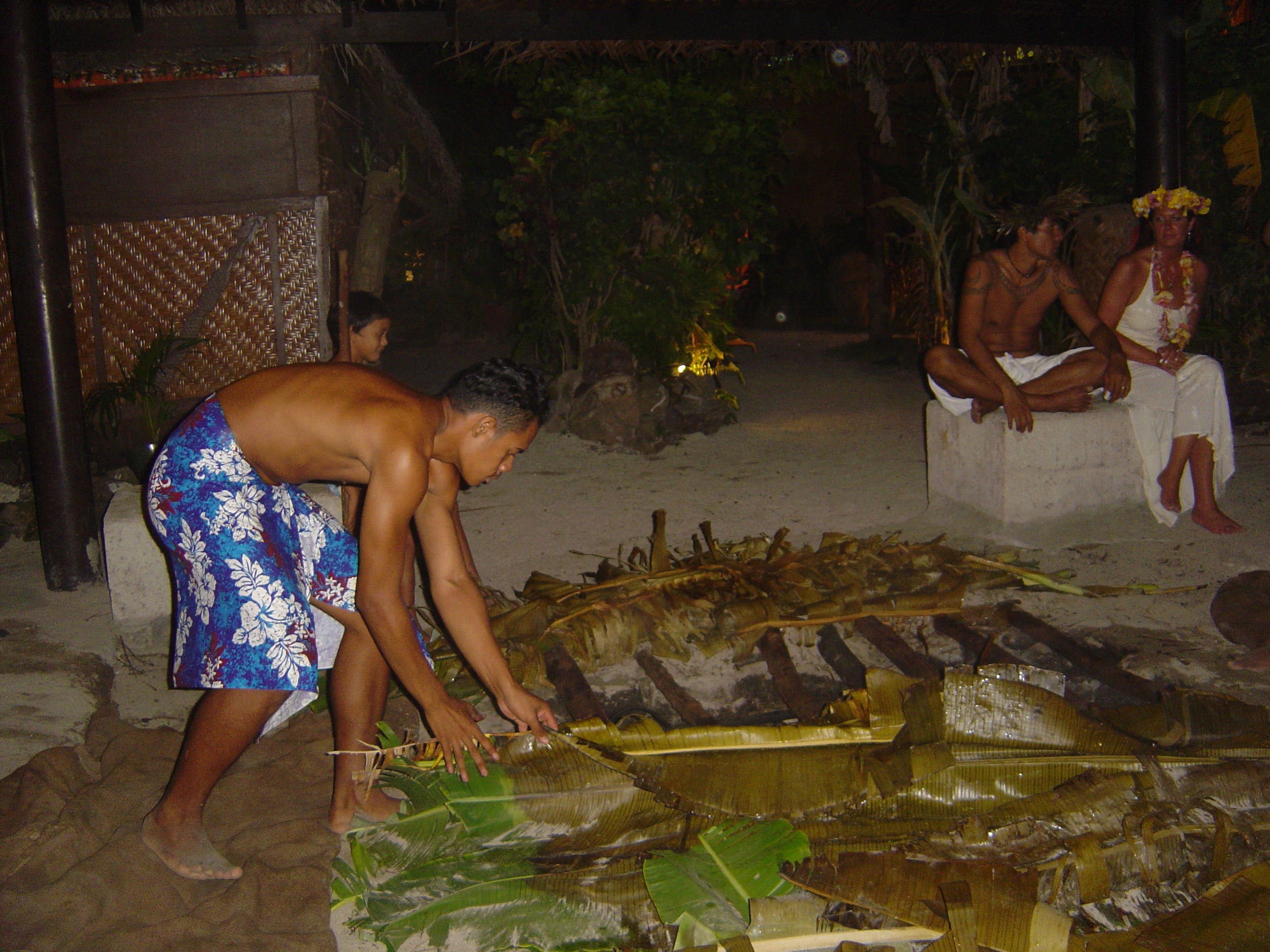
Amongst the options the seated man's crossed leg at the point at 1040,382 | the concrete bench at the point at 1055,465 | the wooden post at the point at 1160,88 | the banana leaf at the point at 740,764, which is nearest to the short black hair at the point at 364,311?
the banana leaf at the point at 740,764

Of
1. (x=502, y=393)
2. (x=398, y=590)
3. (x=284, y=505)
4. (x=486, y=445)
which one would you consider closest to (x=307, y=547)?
(x=284, y=505)

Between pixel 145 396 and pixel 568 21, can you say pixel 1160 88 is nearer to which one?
pixel 568 21

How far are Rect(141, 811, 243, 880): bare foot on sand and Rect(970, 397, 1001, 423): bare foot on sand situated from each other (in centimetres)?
390

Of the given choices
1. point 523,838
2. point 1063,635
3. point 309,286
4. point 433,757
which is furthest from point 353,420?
point 309,286

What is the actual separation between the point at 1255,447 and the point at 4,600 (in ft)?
24.5

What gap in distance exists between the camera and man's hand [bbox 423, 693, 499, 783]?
212cm

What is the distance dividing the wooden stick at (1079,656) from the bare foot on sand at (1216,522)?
5.02 ft

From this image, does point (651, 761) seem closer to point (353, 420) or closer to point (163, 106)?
point (353, 420)

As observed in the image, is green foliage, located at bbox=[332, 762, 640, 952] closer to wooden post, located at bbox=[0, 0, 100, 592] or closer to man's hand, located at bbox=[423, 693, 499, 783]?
man's hand, located at bbox=[423, 693, 499, 783]

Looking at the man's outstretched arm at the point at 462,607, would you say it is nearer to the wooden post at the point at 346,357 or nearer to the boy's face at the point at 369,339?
the wooden post at the point at 346,357

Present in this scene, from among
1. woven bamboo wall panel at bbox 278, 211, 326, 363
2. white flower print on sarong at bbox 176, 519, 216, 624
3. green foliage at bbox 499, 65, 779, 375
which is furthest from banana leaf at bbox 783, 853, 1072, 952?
green foliage at bbox 499, 65, 779, 375

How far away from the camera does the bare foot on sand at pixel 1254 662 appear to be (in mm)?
3154

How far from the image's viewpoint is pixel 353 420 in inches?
83.9

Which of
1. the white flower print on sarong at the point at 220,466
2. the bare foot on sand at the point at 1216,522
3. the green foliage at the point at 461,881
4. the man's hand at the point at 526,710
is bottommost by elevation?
the green foliage at the point at 461,881
